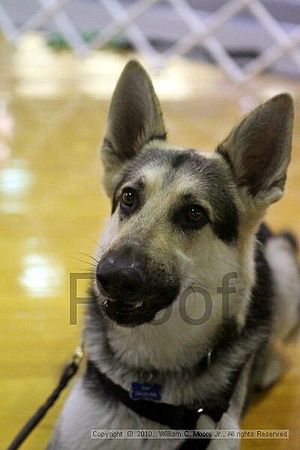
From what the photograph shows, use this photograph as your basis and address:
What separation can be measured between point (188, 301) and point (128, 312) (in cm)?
16

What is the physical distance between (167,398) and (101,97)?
9.71 ft

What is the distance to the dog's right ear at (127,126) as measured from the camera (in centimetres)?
140

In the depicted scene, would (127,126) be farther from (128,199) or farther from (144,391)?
(144,391)

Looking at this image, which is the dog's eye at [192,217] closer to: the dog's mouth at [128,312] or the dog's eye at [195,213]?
the dog's eye at [195,213]

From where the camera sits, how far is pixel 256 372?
1.60 m

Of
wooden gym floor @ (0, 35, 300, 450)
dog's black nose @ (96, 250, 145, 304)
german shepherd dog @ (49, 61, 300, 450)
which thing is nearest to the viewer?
dog's black nose @ (96, 250, 145, 304)

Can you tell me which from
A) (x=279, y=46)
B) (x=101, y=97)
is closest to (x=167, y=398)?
(x=101, y=97)

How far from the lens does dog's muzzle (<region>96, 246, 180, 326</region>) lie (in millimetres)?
1033

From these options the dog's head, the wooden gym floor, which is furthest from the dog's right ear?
the wooden gym floor

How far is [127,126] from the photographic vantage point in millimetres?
1458

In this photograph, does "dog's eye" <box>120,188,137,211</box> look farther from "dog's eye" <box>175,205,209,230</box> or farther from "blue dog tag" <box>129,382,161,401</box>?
"blue dog tag" <box>129,382,161,401</box>

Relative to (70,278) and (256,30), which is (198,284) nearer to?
(70,278)

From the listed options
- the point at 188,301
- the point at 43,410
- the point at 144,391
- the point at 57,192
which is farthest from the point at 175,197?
the point at 57,192

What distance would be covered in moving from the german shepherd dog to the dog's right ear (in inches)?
0.8
